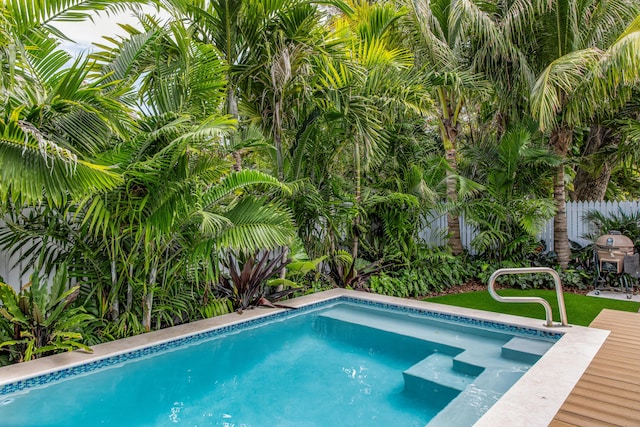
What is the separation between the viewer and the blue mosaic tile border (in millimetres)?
3367

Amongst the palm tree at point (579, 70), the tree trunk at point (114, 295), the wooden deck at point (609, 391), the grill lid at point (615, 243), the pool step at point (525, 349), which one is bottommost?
the pool step at point (525, 349)

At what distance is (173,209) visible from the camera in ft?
12.4

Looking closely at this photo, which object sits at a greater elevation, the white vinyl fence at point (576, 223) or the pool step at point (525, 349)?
the white vinyl fence at point (576, 223)

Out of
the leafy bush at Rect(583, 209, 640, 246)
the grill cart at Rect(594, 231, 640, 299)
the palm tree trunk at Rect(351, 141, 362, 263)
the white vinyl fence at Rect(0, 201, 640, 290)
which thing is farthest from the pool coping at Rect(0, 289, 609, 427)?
the leafy bush at Rect(583, 209, 640, 246)

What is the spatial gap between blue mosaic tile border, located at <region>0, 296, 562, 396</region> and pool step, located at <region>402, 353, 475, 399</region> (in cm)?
102

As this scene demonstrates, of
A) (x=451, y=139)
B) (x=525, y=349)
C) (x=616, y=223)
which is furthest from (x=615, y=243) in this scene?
(x=525, y=349)

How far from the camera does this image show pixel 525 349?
4055mm

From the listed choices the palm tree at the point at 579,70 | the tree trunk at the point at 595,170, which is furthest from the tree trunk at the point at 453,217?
the tree trunk at the point at 595,170

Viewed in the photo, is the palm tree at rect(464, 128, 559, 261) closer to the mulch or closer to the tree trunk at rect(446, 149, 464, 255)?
the tree trunk at rect(446, 149, 464, 255)

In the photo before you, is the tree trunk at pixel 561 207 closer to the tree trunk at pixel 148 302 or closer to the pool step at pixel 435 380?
the pool step at pixel 435 380

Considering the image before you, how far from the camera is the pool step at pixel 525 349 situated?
394 centimetres

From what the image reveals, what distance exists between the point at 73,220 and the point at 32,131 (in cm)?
191

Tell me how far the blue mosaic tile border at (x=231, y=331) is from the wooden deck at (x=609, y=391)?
0.70m

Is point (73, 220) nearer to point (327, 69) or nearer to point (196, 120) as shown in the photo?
point (196, 120)
